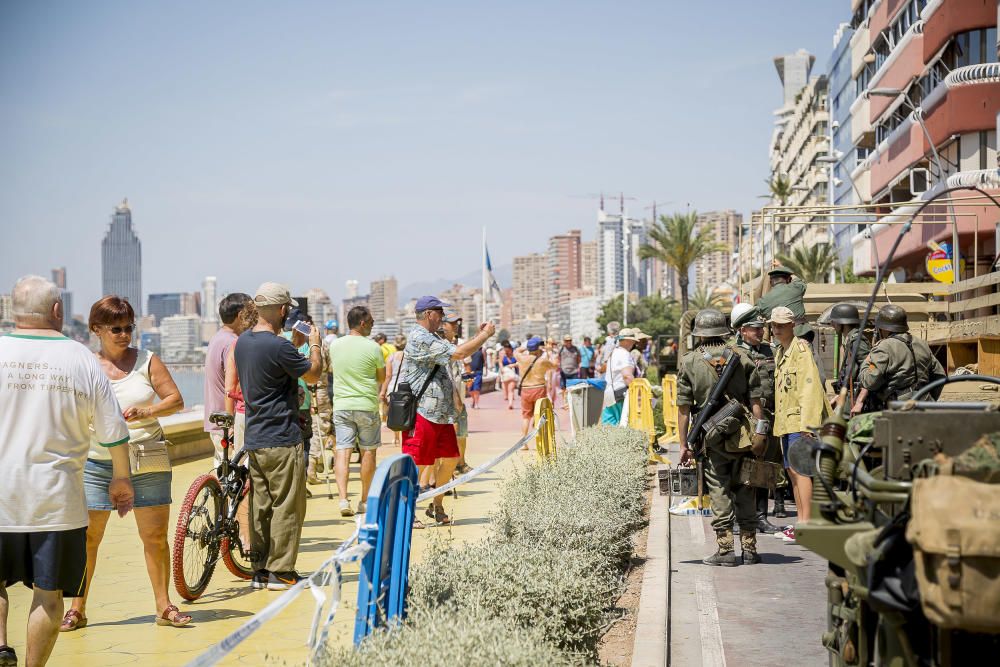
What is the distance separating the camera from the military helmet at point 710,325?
912 centimetres

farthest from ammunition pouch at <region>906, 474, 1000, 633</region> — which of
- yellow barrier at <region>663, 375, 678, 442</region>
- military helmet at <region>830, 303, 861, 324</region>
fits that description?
yellow barrier at <region>663, 375, 678, 442</region>

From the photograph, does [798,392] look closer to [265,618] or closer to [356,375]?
[356,375]

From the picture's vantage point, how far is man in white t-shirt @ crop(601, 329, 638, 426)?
58.2ft

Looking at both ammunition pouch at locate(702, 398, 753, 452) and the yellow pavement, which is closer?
the yellow pavement

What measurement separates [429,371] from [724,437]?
2753mm

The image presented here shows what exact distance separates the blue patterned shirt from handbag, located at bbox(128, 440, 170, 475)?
351 cm

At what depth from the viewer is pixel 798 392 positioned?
925cm

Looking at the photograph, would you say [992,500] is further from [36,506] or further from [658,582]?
[658,582]

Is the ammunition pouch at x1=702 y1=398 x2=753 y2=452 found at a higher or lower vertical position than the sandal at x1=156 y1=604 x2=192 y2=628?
higher

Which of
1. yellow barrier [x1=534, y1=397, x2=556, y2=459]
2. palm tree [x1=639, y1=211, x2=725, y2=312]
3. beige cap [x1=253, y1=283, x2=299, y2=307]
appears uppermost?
palm tree [x1=639, y1=211, x2=725, y2=312]

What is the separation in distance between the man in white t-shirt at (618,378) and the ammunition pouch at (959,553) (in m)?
14.2

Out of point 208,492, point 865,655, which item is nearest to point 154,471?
point 208,492

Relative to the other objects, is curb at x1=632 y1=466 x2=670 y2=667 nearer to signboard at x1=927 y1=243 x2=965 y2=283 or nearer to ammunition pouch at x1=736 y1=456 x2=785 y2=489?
ammunition pouch at x1=736 y1=456 x2=785 y2=489

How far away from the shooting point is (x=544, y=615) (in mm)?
5527
